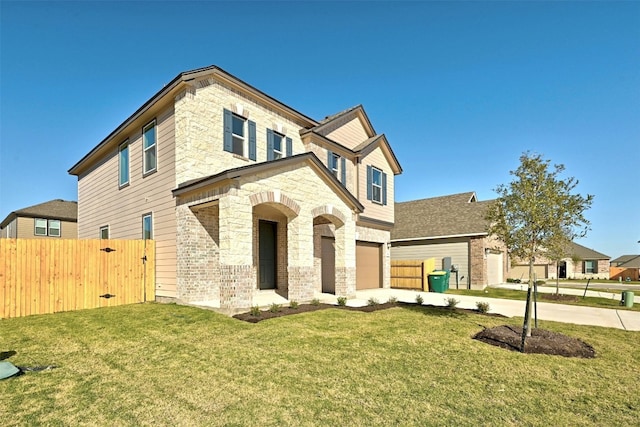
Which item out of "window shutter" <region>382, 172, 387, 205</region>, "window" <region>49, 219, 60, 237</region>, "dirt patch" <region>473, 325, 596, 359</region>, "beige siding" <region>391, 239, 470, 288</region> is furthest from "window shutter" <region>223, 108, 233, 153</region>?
"window" <region>49, 219, 60, 237</region>

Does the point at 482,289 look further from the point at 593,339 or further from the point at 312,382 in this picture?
the point at 312,382

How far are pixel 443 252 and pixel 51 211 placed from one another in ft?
113

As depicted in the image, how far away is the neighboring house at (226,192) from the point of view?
995 centimetres

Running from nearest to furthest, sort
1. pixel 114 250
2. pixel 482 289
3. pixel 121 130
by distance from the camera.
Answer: pixel 114 250
pixel 121 130
pixel 482 289

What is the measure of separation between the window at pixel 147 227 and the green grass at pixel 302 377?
4653 mm

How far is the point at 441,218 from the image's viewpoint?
24.4 m

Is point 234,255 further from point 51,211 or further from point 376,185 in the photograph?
point 51,211

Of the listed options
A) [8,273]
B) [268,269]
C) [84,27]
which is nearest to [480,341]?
[268,269]

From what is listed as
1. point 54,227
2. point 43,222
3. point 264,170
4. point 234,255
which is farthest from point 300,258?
point 43,222

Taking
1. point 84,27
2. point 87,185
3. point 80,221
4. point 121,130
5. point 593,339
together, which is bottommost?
point 593,339

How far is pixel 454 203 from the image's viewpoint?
25656 mm

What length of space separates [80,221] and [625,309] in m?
25.4

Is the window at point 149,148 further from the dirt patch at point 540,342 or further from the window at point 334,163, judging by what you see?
the dirt patch at point 540,342

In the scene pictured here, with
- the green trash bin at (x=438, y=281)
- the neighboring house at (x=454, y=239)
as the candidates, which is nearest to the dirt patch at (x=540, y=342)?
the green trash bin at (x=438, y=281)
